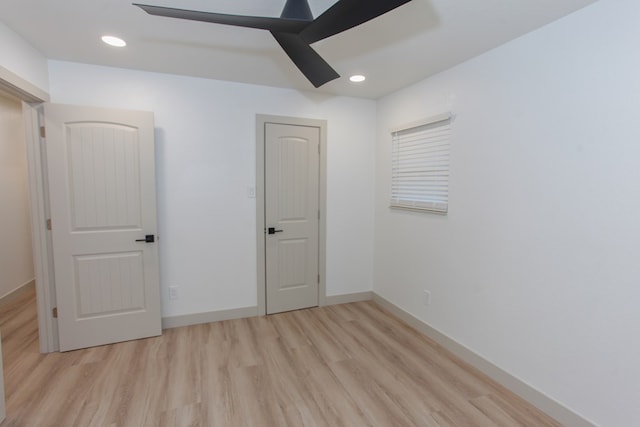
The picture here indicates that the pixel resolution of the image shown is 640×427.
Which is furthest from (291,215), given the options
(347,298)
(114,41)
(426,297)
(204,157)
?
(114,41)

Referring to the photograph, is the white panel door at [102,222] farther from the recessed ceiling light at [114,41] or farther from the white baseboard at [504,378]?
the white baseboard at [504,378]

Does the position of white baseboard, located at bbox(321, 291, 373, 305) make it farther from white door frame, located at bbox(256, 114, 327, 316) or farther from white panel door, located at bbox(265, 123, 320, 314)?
white panel door, located at bbox(265, 123, 320, 314)

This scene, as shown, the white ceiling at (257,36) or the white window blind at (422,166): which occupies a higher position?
the white ceiling at (257,36)

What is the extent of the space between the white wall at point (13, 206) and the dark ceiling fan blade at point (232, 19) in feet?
11.5

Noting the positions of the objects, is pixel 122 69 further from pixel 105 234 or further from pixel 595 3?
pixel 595 3

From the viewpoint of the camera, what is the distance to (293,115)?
3.37 meters

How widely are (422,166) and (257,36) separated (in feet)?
5.96

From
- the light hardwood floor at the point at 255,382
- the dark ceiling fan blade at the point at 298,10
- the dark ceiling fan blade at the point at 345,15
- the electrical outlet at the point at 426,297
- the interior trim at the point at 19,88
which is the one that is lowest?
the light hardwood floor at the point at 255,382

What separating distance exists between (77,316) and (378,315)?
2.79 metres

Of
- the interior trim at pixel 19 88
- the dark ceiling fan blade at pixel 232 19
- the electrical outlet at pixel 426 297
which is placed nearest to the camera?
the dark ceiling fan blade at pixel 232 19

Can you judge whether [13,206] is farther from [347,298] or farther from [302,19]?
[302,19]

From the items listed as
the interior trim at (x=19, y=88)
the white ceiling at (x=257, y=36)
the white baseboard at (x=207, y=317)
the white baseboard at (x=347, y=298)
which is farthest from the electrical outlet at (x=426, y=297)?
the interior trim at (x=19, y=88)

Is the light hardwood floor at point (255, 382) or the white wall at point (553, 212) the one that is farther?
the light hardwood floor at point (255, 382)

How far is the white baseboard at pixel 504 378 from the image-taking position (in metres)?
1.87
